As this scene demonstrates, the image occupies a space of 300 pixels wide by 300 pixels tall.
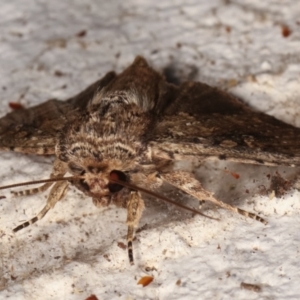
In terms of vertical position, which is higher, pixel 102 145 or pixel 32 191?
pixel 102 145

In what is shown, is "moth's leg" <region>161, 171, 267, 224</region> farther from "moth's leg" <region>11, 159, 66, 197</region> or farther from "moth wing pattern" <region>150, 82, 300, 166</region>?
"moth's leg" <region>11, 159, 66, 197</region>

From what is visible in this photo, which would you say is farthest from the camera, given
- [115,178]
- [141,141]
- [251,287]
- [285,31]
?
[285,31]

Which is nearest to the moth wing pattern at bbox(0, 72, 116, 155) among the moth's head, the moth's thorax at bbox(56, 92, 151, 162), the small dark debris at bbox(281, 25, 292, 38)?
the moth's thorax at bbox(56, 92, 151, 162)

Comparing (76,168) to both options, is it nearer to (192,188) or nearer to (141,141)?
(141,141)

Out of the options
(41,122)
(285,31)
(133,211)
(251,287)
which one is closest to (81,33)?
(41,122)

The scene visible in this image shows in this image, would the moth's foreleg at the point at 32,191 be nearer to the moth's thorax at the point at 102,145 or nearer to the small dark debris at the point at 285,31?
the moth's thorax at the point at 102,145
